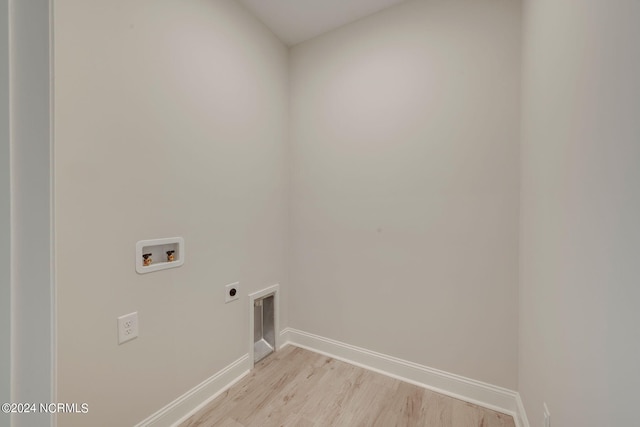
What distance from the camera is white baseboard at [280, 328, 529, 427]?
155 cm

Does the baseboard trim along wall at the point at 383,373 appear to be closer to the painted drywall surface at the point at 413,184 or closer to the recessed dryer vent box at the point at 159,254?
the painted drywall surface at the point at 413,184

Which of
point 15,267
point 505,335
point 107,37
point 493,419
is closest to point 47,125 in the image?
point 15,267

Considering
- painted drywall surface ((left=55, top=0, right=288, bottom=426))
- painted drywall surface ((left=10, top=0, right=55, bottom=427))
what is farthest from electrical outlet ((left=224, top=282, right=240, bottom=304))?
painted drywall surface ((left=10, top=0, right=55, bottom=427))

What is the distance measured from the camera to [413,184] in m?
1.81

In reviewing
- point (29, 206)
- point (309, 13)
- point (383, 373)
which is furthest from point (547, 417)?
point (309, 13)

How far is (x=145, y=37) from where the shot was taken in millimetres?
1317

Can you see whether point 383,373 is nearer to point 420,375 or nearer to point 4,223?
point 420,375

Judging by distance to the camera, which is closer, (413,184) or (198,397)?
(198,397)

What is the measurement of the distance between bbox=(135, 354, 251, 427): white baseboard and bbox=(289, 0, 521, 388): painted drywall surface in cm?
62

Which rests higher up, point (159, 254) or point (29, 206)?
point (29, 206)

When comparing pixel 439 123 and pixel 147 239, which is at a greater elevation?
pixel 439 123

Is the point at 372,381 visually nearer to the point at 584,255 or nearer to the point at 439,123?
the point at 584,255

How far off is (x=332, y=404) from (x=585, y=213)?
5.24ft

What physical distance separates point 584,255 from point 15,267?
1203mm
